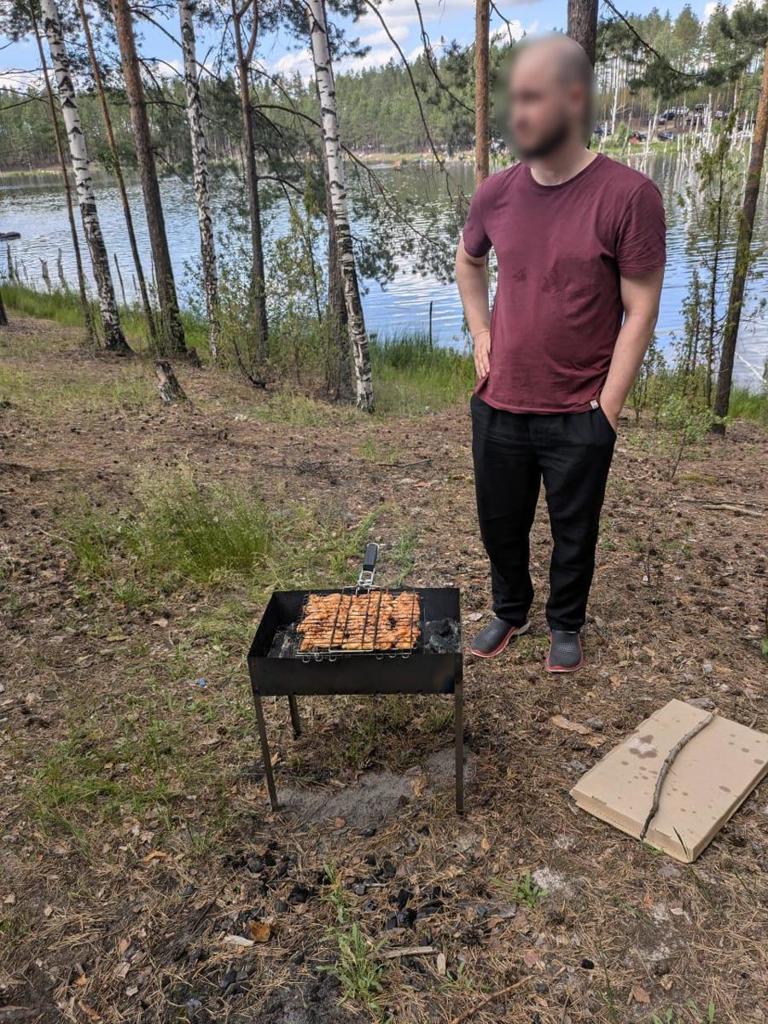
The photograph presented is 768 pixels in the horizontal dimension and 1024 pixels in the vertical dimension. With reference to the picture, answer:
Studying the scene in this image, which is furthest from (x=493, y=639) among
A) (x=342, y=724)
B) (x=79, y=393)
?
(x=79, y=393)

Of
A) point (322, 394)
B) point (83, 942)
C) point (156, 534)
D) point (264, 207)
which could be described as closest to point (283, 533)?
point (156, 534)

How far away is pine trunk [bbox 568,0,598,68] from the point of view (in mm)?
6137

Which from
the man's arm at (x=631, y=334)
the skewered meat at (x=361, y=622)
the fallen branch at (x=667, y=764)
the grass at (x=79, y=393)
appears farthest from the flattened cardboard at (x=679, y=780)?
the grass at (x=79, y=393)

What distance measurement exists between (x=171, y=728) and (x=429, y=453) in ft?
12.9

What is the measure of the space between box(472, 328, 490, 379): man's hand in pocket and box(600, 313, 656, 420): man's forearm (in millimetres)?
502

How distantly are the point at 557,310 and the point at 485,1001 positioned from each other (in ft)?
7.13

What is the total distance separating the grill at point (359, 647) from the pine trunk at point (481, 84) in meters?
7.77

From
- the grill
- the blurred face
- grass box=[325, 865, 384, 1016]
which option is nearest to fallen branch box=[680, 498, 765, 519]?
the grill

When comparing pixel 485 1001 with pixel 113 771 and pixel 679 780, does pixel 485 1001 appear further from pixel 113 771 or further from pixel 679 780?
pixel 113 771

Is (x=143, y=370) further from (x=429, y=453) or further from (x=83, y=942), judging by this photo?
(x=83, y=942)

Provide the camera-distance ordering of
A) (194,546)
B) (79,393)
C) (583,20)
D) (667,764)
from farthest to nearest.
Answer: (79,393) < (583,20) < (194,546) < (667,764)

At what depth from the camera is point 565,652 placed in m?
3.15

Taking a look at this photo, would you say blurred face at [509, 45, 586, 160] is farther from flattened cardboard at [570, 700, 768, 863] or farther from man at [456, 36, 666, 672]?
flattened cardboard at [570, 700, 768, 863]

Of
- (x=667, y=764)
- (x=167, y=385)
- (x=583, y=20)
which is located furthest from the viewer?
(x=167, y=385)
